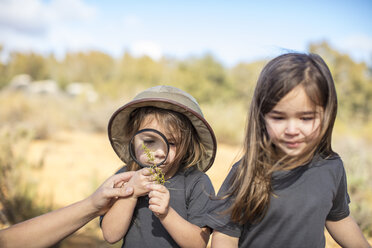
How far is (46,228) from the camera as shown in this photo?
1791mm

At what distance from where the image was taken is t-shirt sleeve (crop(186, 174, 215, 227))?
76.9 inches

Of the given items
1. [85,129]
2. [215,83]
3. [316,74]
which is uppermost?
[316,74]

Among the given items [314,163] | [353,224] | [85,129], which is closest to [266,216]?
[314,163]

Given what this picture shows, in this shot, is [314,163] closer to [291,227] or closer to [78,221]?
[291,227]

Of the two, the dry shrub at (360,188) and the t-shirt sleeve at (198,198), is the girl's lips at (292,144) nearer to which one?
the t-shirt sleeve at (198,198)

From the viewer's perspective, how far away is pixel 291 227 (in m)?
1.69

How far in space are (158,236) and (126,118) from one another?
82 cm

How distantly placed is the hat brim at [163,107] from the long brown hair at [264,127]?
409mm

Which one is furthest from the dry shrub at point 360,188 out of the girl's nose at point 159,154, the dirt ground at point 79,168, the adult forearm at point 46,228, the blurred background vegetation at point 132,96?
the adult forearm at point 46,228

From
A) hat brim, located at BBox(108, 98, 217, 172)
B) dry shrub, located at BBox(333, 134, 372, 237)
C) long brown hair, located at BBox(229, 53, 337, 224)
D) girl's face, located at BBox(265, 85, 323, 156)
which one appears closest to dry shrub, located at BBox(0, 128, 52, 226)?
hat brim, located at BBox(108, 98, 217, 172)

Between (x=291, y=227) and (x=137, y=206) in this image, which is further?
(x=137, y=206)

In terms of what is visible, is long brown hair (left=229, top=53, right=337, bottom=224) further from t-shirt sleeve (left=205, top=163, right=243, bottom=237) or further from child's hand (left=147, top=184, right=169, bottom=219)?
child's hand (left=147, top=184, right=169, bottom=219)

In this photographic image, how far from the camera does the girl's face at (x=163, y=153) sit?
1929mm

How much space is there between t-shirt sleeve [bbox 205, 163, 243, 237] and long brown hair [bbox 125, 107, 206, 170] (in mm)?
428
